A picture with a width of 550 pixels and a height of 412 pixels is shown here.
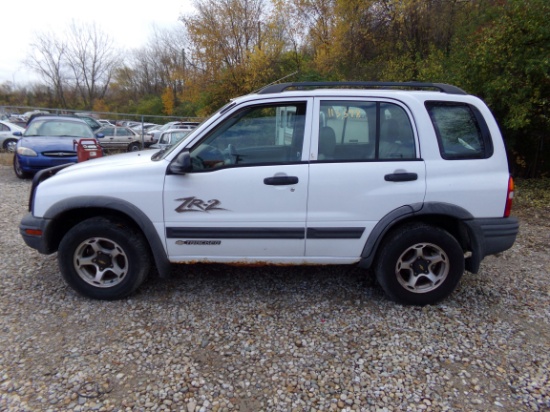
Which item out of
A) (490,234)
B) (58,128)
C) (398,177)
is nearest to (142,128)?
(58,128)

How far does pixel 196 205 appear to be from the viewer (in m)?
3.02

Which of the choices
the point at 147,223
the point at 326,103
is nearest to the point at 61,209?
the point at 147,223

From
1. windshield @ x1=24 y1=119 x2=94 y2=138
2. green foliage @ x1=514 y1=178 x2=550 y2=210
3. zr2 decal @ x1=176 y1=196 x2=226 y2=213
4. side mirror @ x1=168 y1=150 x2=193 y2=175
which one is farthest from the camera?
windshield @ x1=24 y1=119 x2=94 y2=138

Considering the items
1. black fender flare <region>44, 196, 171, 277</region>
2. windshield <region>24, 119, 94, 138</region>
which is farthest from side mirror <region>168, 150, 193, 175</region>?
windshield <region>24, 119, 94, 138</region>

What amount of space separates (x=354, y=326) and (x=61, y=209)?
2.66m

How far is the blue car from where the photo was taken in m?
8.41

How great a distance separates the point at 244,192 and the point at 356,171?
0.95 m

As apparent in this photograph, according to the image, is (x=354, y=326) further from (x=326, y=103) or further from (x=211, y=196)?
(x=326, y=103)

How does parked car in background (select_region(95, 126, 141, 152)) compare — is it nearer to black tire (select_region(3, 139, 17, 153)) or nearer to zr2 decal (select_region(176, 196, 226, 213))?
black tire (select_region(3, 139, 17, 153))

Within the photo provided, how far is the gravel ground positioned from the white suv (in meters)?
0.34

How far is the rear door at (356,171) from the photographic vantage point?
2.99 metres

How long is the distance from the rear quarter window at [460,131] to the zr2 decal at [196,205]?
198 centimetres

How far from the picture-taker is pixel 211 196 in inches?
118

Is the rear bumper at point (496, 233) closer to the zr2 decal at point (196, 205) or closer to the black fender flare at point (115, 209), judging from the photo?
the zr2 decal at point (196, 205)
